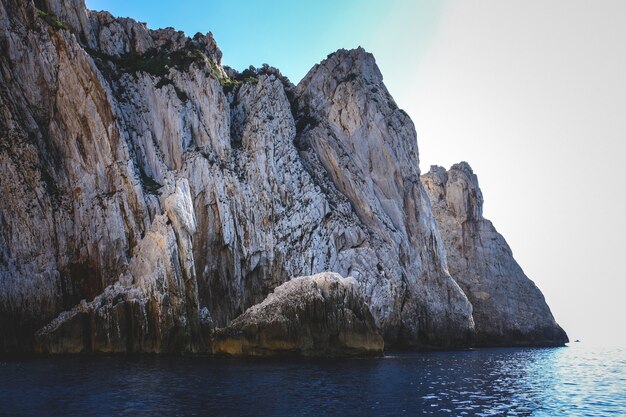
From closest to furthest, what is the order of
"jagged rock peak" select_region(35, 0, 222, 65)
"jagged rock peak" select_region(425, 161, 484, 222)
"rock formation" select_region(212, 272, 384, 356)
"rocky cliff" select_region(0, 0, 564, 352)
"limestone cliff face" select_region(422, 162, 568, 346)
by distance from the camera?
"rock formation" select_region(212, 272, 384, 356)
"rocky cliff" select_region(0, 0, 564, 352)
"jagged rock peak" select_region(35, 0, 222, 65)
"limestone cliff face" select_region(422, 162, 568, 346)
"jagged rock peak" select_region(425, 161, 484, 222)

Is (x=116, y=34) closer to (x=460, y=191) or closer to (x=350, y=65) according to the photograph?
(x=350, y=65)

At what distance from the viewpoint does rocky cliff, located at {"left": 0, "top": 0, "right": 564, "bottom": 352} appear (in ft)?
148

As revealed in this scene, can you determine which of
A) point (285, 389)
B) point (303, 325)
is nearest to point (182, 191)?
point (303, 325)

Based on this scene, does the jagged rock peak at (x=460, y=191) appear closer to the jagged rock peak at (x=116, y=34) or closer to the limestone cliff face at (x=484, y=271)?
the limestone cliff face at (x=484, y=271)

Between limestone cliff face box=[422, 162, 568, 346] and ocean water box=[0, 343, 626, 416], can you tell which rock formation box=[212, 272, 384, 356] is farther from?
limestone cliff face box=[422, 162, 568, 346]

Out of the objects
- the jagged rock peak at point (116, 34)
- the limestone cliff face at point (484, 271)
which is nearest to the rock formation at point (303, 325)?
the jagged rock peak at point (116, 34)

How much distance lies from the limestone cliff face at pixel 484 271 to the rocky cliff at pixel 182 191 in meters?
18.3

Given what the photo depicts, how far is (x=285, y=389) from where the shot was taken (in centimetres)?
2628

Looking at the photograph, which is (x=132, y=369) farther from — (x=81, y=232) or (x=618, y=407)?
(x=618, y=407)

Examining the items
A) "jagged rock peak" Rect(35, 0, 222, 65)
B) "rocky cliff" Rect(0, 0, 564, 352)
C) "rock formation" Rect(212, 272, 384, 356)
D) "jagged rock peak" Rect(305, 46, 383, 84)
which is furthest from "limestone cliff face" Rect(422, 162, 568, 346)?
"jagged rock peak" Rect(35, 0, 222, 65)

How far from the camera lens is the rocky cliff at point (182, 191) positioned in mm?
45250

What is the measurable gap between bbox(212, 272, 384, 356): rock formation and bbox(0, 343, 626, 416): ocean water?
2770 millimetres

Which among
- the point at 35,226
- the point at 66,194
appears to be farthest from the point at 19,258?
the point at 66,194

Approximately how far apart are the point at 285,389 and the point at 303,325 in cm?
1621
